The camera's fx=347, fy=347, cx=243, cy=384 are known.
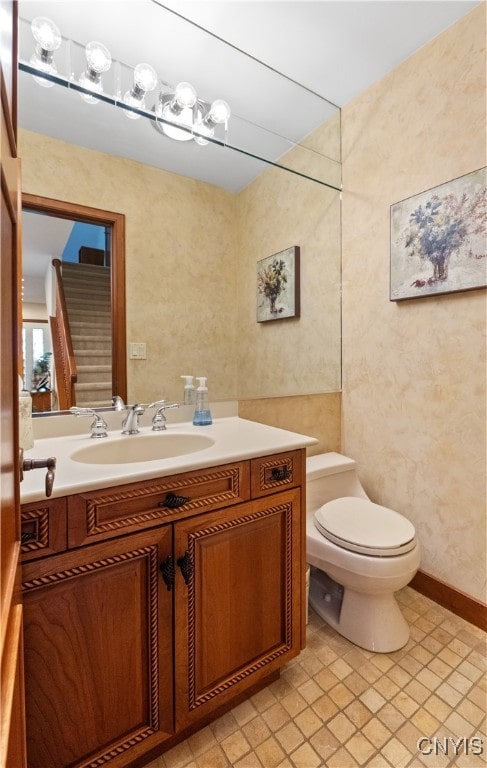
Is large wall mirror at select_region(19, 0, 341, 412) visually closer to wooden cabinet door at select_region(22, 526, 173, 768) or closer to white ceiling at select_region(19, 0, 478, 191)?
white ceiling at select_region(19, 0, 478, 191)

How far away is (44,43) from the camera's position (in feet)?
4.11

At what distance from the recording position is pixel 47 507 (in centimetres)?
75

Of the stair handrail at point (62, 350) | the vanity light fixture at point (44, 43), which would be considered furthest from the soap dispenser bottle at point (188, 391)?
the vanity light fixture at point (44, 43)

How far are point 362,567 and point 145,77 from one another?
6.93ft

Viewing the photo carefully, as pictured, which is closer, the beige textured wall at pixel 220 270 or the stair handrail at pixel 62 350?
the stair handrail at pixel 62 350

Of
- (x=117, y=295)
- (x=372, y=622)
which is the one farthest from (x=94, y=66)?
(x=372, y=622)

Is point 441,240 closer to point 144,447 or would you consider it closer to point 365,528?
point 365,528

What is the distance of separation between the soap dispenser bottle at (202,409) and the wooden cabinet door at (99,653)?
2.01ft

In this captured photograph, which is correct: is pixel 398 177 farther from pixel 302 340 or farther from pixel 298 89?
pixel 302 340

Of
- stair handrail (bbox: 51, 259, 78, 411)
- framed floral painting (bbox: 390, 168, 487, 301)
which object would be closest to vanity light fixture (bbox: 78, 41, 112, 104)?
stair handrail (bbox: 51, 259, 78, 411)

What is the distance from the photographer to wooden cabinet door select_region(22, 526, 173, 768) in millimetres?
753

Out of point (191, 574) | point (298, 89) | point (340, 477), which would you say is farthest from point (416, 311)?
point (191, 574)

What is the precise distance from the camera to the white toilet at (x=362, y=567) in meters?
1.25

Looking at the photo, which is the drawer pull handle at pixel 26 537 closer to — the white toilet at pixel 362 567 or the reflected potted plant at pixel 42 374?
the reflected potted plant at pixel 42 374
